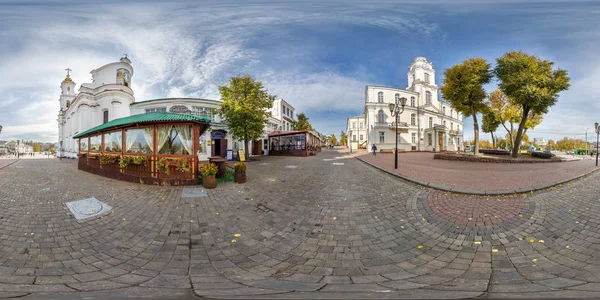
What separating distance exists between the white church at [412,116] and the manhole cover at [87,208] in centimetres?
3339

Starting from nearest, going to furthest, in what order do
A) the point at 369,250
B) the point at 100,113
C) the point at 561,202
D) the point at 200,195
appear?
the point at 369,250, the point at 561,202, the point at 200,195, the point at 100,113

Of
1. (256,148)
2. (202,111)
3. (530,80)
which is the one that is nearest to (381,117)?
(530,80)

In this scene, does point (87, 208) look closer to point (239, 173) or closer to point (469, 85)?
point (239, 173)

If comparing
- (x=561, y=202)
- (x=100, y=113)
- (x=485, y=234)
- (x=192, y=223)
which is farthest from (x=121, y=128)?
(x=100, y=113)

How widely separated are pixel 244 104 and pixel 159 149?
439 inches

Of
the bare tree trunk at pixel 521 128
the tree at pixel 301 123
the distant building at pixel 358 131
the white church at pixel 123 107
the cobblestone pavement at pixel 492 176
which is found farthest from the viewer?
the distant building at pixel 358 131

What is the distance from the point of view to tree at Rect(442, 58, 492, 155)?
20.0 meters

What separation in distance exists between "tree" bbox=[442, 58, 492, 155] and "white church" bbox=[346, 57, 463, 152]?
479 inches

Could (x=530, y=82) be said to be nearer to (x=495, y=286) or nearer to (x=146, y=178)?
(x=495, y=286)

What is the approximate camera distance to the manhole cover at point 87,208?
5.39 meters

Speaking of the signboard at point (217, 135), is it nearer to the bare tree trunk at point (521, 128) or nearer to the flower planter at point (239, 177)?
the flower planter at point (239, 177)

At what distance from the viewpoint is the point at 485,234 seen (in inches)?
173

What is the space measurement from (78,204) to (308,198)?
5.91 metres

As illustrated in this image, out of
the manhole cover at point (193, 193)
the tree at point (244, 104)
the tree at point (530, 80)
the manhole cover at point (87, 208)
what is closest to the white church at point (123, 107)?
the tree at point (244, 104)
